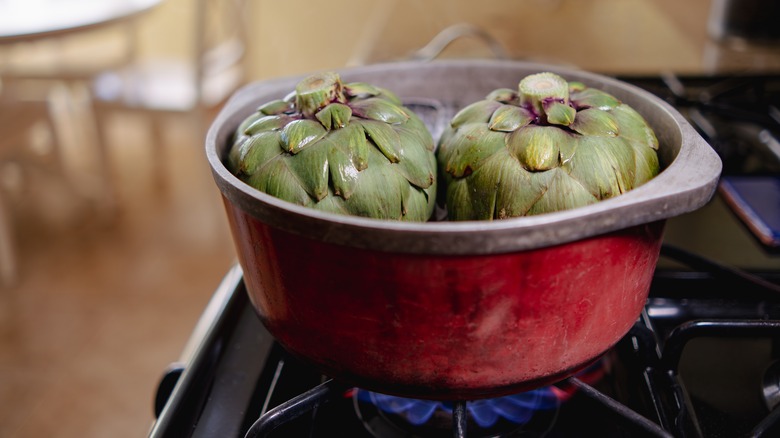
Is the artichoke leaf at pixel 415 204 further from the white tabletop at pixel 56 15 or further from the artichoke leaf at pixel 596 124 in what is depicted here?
the white tabletop at pixel 56 15

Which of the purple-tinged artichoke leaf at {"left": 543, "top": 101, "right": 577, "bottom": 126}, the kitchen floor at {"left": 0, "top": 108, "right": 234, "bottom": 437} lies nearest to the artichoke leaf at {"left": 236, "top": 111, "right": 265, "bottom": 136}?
the purple-tinged artichoke leaf at {"left": 543, "top": 101, "right": 577, "bottom": 126}

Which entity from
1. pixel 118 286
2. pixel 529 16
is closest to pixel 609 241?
pixel 529 16

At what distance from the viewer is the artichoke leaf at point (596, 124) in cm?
48

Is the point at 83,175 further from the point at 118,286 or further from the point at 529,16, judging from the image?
the point at 529,16

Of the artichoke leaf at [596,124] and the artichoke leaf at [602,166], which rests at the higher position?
the artichoke leaf at [596,124]

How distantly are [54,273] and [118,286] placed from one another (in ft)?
0.67

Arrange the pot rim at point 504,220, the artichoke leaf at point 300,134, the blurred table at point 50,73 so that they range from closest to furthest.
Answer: the pot rim at point 504,220 → the artichoke leaf at point 300,134 → the blurred table at point 50,73

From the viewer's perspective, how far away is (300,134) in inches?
18.7

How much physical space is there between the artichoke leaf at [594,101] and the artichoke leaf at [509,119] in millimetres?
49

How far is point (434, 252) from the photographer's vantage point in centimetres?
37

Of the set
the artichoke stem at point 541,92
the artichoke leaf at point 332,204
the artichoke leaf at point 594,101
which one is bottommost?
the artichoke leaf at point 332,204

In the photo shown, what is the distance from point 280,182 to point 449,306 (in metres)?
0.15

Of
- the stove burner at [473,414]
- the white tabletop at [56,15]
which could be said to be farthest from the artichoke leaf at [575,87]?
the white tabletop at [56,15]

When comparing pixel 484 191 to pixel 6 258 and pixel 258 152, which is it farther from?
pixel 6 258
